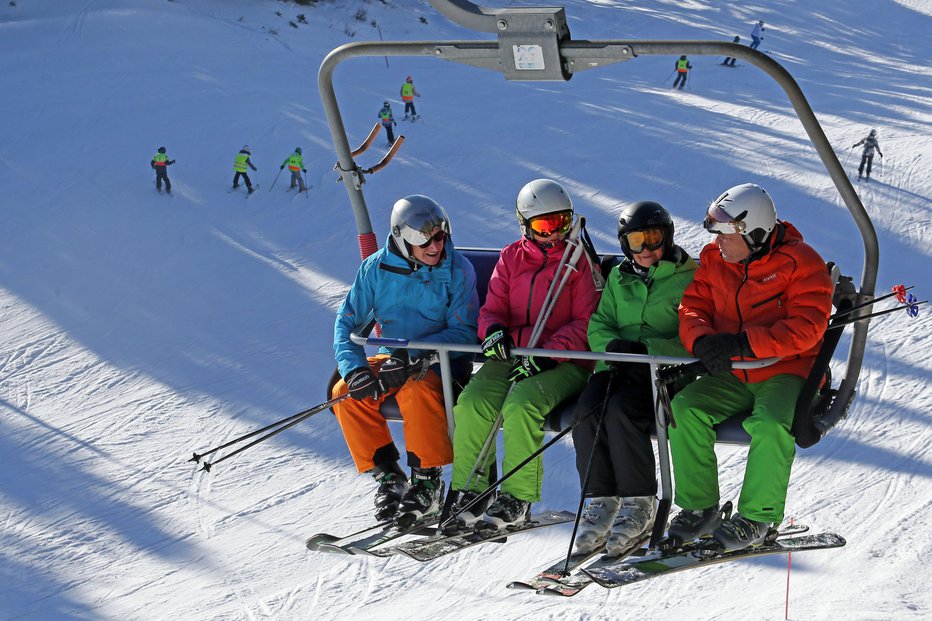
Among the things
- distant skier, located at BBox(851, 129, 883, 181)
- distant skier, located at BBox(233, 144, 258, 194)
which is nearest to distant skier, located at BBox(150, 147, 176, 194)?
distant skier, located at BBox(233, 144, 258, 194)

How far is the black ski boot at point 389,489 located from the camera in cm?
540

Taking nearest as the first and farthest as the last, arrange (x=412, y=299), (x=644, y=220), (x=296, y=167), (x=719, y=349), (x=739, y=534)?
(x=719, y=349)
(x=739, y=534)
(x=644, y=220)
(x=412, y=299)
(x=296, y=167)

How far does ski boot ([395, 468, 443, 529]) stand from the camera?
5312 millimetres

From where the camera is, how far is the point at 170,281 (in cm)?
1572

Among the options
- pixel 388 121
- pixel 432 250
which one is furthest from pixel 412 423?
pixel 388 121

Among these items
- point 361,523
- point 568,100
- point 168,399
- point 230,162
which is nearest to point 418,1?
point 568,100

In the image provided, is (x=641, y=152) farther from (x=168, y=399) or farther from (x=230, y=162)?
(x=168, y=399)

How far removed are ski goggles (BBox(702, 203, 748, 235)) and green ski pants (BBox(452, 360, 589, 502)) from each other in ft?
3.33

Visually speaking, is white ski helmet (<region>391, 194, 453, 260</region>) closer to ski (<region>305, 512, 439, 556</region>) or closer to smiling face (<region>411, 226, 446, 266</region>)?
smiling face (<region>411, 226, 446, 266</region>)

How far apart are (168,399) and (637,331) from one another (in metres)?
8.85

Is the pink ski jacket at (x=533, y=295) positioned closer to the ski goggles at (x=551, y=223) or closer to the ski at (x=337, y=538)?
the ski goggles at (x=551, y=223)

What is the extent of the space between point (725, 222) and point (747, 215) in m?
0.10

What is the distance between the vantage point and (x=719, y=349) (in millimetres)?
4516

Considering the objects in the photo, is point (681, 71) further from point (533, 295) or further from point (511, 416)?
point (511, 416)
